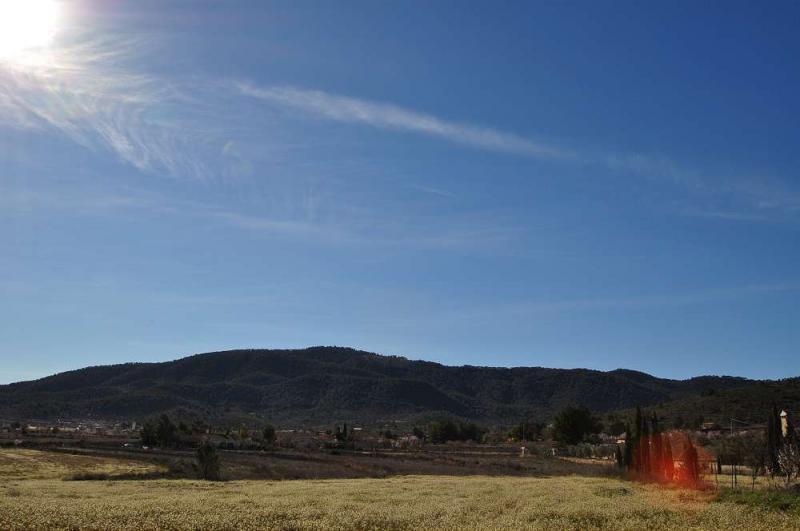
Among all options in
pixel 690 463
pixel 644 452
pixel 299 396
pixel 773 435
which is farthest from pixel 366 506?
pixel 299 396

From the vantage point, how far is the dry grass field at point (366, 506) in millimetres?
31609

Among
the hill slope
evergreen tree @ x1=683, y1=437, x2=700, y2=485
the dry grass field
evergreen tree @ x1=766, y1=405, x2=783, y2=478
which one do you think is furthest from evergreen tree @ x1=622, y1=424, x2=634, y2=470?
the hill slope

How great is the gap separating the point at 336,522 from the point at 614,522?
12.1 meters

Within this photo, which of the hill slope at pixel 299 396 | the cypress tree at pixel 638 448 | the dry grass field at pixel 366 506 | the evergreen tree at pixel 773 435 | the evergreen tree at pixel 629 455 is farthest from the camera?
the hill slope at pixel 299 396

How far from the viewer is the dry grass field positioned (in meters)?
31.6

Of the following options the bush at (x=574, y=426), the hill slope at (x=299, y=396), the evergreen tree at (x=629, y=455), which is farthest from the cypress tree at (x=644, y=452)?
the hill slope at (x=299, y=396)

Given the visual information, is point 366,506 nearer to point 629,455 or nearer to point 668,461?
point 668,461

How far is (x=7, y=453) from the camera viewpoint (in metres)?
70.4

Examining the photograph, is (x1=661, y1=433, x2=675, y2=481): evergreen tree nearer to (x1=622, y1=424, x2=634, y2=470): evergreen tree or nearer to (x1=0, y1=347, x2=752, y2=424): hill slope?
(x1=622, y1=424, x2=634, y2=470): evergreen tree

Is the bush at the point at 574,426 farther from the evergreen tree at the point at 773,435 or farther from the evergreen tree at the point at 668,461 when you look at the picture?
the evergreen tree at the point at 668,461

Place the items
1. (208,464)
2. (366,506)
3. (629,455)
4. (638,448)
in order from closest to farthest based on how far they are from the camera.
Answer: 1. (366,506)
2. (208,464)
3. (638,448)
4. (629,455)

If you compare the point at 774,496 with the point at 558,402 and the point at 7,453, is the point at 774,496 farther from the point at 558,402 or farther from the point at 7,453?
the point at 558,402

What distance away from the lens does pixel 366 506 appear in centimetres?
3769

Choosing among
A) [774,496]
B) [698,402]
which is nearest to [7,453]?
[774,496]
